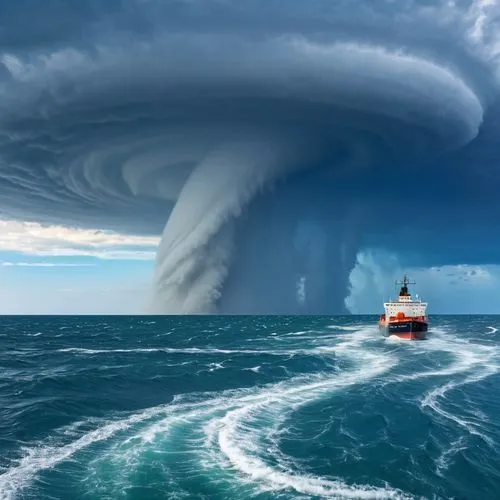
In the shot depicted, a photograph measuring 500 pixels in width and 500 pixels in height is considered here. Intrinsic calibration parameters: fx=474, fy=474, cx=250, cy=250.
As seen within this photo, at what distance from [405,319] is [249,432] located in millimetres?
85570

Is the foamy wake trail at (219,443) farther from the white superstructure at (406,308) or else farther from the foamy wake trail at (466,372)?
the white superstructure at (406,308)

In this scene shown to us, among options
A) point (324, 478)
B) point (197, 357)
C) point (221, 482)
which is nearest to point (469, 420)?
point (324, 478)

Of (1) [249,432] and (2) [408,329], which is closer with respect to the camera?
(1) [249,432]

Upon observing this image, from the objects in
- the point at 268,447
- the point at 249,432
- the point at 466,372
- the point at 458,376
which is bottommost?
the point at 268,447

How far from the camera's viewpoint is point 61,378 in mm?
51844

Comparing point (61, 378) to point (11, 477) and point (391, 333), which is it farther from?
point (391, 333)

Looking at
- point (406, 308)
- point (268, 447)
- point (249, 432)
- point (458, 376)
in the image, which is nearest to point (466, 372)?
point (458, 376)

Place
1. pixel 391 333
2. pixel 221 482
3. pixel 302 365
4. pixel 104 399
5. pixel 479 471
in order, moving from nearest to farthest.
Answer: pixel 221 482, pixel 479 471, pixel 104 399, pixel 302 365, pixel 391 333

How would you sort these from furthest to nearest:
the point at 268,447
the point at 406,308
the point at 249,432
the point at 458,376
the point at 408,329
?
1. the point at 406,308
2. the point at 408,329
3. the point at 458,376
4. the point at 249,432
5. the point at 268,447

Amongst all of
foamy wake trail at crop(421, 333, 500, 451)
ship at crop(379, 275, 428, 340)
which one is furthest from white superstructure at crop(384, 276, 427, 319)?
foamy wake trail at crop(421, 333, 500, 451)

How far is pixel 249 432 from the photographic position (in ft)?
99.2

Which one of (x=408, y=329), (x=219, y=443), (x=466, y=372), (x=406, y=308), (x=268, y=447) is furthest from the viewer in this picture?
(x=406, y=308)

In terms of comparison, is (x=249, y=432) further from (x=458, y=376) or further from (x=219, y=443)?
(x=458, y=376)

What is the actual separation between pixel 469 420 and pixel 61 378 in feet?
133
